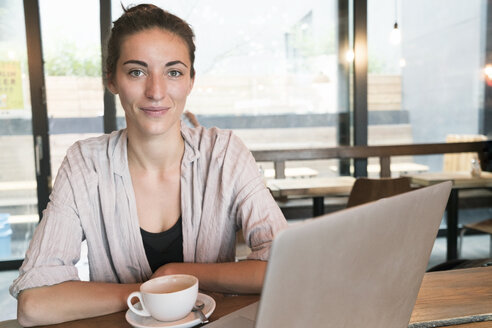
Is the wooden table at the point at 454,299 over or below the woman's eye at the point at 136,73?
below

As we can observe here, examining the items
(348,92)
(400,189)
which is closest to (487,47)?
(348,92)

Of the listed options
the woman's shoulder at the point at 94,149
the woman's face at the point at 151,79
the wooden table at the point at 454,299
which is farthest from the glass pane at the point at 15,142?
the wooden table at the point at 454,299

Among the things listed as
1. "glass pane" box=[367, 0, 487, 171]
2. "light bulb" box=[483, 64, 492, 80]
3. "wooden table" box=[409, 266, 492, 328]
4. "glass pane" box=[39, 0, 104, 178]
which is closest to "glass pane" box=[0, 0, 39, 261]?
"glass pane" box=[39, 0, 104, 178]

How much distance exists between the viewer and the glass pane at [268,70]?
443cm

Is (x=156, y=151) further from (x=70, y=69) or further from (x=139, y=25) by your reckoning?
(x=70, y=69)

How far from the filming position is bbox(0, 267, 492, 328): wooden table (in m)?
0.77

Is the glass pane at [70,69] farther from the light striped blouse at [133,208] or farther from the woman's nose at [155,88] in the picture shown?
the woman's nose at [155,88]

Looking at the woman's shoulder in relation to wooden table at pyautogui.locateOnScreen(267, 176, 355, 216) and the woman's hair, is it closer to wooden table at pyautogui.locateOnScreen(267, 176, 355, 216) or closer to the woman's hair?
the woman's hair

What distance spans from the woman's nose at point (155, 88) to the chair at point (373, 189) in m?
1.89

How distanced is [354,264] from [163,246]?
912 millimetres

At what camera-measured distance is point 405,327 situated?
618 millimetres

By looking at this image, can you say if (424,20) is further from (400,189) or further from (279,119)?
(400,189)

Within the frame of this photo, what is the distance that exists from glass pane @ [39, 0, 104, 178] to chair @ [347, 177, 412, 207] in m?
2.73

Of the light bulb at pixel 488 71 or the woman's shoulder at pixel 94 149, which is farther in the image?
the light bulb at pixel 488 71
